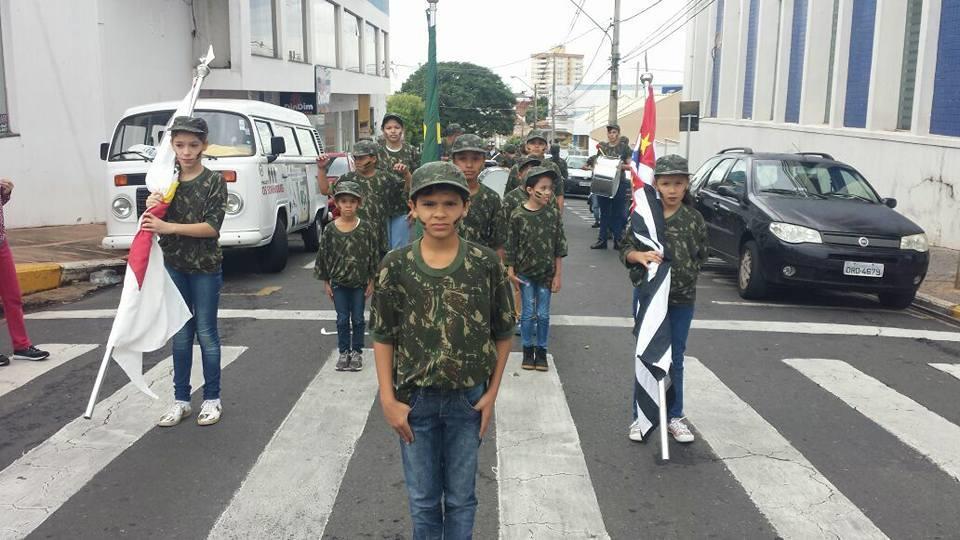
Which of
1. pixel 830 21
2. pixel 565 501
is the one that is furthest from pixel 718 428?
pixel 830 21

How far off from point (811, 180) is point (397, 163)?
550 cm

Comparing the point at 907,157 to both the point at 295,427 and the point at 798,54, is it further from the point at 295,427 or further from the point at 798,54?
the point at 295,427

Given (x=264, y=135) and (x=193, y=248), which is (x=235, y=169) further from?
(x=193, y=248)

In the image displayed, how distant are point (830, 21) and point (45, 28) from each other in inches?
727

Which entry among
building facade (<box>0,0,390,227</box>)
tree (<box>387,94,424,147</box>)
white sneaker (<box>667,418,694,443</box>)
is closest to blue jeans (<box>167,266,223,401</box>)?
white sneaker (<box>667,418,694,443</box>)

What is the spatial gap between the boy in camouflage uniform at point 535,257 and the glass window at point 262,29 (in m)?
17.5

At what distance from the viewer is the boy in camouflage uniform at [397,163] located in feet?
26.3

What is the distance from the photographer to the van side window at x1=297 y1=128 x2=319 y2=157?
1319cm

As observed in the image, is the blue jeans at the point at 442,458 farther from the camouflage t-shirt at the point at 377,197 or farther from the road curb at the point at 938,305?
the road curb at the point at 938,305

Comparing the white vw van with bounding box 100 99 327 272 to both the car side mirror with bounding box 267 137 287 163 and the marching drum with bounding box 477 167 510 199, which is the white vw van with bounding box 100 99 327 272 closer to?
the car side mirror with bounding box 267 137 287 163

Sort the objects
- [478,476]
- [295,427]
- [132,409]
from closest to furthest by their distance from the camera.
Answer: [478,476]
[295,427]
[132,409]

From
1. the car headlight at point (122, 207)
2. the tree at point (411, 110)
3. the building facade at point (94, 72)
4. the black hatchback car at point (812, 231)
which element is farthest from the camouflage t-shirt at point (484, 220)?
the tree at point (411, 110)

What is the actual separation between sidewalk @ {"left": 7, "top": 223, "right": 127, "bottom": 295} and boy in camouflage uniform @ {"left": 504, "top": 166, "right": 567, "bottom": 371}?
19.3 ft

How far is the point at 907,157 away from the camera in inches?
629
